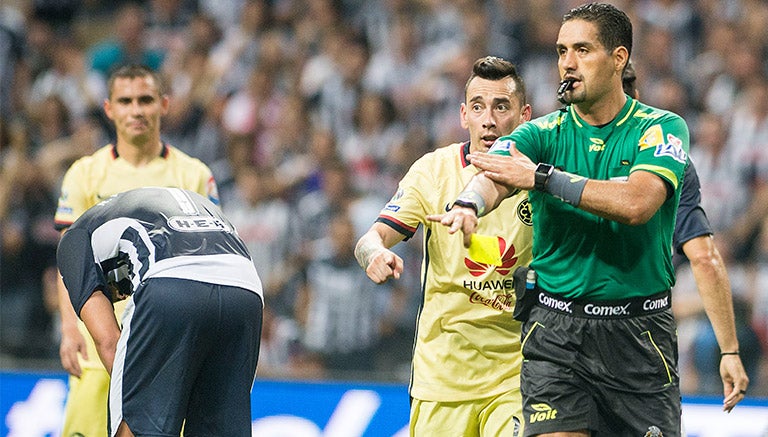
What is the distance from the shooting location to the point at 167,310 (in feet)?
16.2

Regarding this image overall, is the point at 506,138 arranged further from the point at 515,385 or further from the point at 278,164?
the point at 278,164

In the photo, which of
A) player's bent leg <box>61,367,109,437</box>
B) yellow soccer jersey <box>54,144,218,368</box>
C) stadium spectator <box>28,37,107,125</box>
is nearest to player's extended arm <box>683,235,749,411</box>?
yellow soccer jersey <box>54,144,218,368</box>

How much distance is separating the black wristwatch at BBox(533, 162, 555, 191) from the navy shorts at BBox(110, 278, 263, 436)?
1371 millimetres

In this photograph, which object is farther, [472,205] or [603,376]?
[603,376]

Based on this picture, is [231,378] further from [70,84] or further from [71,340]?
[70,84]

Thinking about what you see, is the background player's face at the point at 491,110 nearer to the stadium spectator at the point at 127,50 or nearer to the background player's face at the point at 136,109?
the background player's face at the point at 136,109

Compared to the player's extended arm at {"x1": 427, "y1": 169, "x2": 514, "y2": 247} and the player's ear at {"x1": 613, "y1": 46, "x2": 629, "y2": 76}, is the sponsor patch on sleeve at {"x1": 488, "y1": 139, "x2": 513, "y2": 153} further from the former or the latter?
the player's ear at {"x1": 613, "y1": 46, "x2": 629, "y2": 76}

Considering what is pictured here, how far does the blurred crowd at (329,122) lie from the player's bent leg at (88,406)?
11.8 ft

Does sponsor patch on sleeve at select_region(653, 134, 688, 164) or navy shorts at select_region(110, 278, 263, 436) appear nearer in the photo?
sponsor patch on sleeve at select_region(653, 134, 688, 164)

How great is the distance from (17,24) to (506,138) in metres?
11.1

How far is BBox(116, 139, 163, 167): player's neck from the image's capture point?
23.7 ft

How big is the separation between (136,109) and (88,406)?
5.87 feet

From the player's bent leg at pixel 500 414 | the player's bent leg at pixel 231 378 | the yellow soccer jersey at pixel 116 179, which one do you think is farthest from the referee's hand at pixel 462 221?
the yellow soccer jersey at pixel 116 179

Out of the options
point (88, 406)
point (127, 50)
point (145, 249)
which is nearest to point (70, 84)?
point (127, 50)
